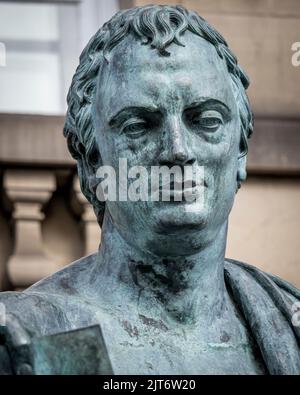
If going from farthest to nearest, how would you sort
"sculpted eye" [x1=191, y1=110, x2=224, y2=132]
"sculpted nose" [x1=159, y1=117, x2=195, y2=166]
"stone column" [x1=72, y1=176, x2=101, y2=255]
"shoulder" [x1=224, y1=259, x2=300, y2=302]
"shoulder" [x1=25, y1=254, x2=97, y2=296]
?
"stone column" [x1=72, y1=176, x2=101, y2=255] → "shoulder" [x1=224, y1=259, x2=300, y2=302] → "shoulder" [x1=25, y1=254, x2=97, y2=296] → "sculpted eye" [x1=191, y1=110, x2=224, y2=132] → "sculpted nose" [x1=159, y1=117, x2=195, y2=166]

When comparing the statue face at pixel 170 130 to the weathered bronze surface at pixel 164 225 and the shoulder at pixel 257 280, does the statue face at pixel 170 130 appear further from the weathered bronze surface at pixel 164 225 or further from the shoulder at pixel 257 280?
the shoulder at pixel 257 280

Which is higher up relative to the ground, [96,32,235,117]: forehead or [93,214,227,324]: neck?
[96,32,235,117]: forehead

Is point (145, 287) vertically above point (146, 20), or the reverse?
point (146, 20)

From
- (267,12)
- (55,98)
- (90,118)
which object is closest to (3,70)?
(55,98)

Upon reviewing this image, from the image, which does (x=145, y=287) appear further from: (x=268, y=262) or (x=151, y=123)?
(x=268, y=262)

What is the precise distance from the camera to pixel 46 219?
16109 millimetres

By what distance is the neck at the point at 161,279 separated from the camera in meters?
9.11

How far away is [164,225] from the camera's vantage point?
898 cm

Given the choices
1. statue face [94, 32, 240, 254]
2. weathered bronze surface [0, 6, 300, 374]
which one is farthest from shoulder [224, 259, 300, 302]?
statue face [94, 32, 240, 254]

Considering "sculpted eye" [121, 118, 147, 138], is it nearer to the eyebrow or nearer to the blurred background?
the eyebrow

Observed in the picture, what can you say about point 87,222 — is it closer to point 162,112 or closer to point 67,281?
point 67,281

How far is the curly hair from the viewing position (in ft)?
29.9

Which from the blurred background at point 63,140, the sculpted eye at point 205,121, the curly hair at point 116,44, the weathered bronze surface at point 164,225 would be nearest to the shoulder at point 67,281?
the weathered bronze surface at point 164,225

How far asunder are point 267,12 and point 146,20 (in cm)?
759
